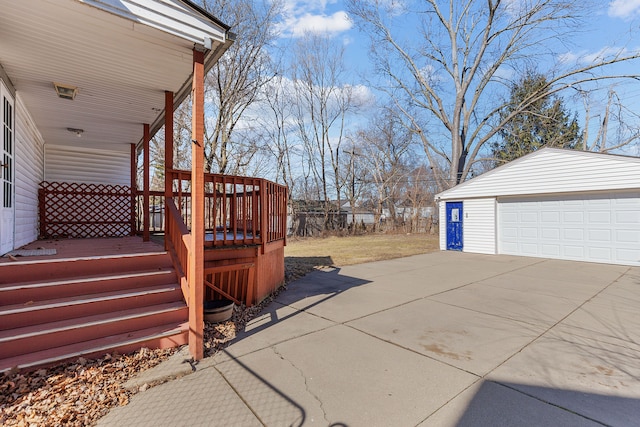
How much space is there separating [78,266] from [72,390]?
5.02 feet

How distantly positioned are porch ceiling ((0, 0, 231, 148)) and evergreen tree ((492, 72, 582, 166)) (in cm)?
2021

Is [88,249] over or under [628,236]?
over

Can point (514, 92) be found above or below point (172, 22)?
above

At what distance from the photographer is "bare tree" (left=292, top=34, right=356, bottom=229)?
19.9 meters

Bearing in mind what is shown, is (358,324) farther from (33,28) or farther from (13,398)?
(33,28)

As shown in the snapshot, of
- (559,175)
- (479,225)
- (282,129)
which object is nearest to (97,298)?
(559,175)

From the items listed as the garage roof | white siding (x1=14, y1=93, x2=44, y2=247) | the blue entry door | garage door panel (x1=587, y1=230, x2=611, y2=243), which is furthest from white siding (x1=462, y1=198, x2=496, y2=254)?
white siding (x1=14, y1=93, x2=44, y2=247)

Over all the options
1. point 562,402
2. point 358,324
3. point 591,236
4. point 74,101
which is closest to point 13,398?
point 358,324

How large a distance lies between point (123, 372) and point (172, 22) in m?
3.28

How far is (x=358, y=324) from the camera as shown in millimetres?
3900

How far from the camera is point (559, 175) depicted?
9.06m

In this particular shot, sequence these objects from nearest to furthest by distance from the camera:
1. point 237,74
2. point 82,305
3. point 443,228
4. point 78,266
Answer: point 82,305, point 78,266, point 443,228, point 237,74

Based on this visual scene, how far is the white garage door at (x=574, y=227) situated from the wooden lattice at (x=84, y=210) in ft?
37.9

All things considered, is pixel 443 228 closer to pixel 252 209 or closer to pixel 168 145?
pixel 252 209
